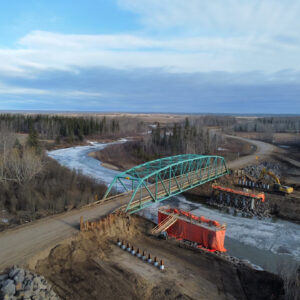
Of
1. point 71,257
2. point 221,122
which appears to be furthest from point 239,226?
point 221,122

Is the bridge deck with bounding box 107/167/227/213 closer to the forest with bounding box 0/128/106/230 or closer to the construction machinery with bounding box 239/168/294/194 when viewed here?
the forest with bounding box 0/128/106/230

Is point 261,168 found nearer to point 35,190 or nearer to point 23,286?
point 35,190

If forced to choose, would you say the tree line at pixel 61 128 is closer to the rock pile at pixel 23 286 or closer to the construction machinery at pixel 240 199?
the construction machinery at pixel 240 199

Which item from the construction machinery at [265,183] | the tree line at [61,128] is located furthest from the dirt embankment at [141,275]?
the tree line at [61,128]

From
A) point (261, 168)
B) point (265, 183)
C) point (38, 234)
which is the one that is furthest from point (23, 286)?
point (261, 168)

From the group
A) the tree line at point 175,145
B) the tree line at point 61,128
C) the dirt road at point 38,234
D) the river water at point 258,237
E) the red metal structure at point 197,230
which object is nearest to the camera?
the dirt road at point 38,234

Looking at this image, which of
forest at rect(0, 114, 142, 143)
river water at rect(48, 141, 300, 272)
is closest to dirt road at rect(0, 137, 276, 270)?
river water at rect(48, 141, 300, 272)

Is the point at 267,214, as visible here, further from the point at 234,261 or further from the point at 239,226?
the point at 234,261
